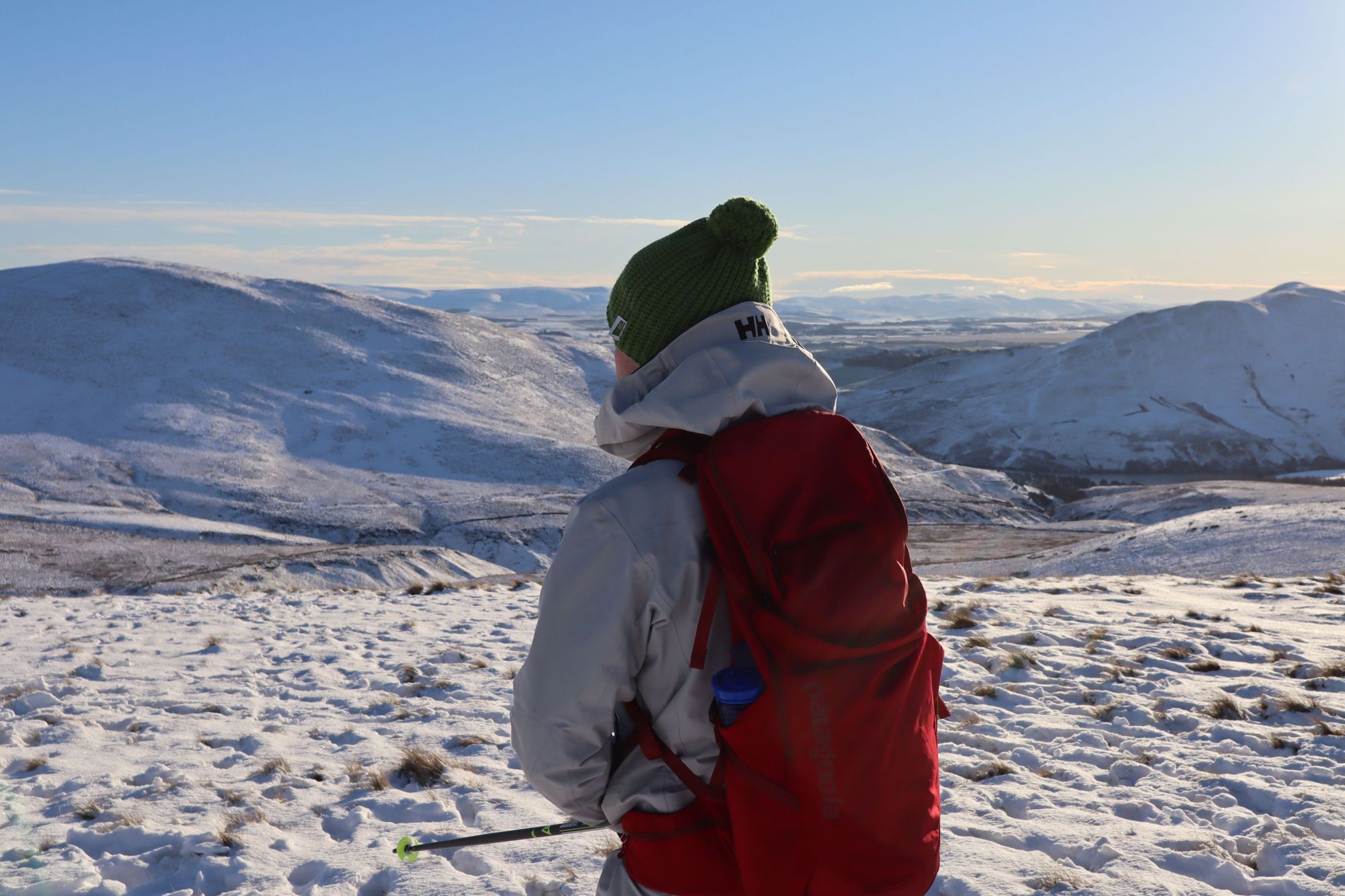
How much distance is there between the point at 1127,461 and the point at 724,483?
81408mm

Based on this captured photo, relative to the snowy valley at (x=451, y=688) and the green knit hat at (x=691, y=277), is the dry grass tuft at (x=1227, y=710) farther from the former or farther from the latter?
the green knit hat at (x=691, y=277)

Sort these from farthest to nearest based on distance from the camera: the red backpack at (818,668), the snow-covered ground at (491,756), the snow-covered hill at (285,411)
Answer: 1. the snow-covered hill at (285,411)
2. the snow-covered ground at (491,756)
3. the red backpack at (818,668)

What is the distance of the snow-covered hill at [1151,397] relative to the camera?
7581cm

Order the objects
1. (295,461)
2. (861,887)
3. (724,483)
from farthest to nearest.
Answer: (295,461) → (724,483) → (861,887)

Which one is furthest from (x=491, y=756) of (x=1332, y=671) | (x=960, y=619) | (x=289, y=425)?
(x=289, y=425)

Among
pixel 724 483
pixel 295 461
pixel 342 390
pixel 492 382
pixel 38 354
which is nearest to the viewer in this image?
pixel 724 483

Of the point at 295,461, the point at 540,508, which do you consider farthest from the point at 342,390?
the point at 540,508

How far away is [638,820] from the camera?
2.40 meters

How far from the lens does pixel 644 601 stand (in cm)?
226

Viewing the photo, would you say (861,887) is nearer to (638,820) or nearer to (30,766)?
(638,820)

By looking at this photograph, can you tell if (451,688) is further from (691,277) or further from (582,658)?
(691,277)

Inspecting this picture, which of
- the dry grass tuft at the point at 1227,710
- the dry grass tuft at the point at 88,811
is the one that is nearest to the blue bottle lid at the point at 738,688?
the dry grass tuft at the point at 88,811

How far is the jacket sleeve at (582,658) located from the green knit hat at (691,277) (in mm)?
584

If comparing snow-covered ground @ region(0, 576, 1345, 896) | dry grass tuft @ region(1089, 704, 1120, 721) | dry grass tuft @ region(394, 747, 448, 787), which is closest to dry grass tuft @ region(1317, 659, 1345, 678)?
snow-covered ground @ region(0, 576, 1345, 896)
